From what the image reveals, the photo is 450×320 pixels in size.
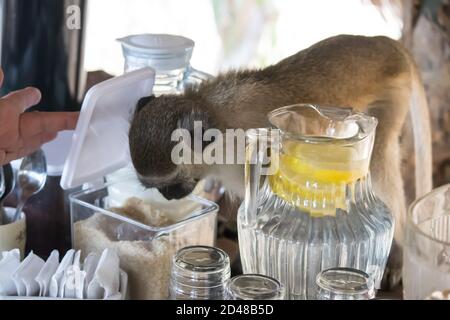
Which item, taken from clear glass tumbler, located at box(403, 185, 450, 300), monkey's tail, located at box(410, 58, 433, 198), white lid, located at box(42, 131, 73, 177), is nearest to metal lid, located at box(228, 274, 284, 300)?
clear glass tumbler, located at box(403, 185, 450, 300)

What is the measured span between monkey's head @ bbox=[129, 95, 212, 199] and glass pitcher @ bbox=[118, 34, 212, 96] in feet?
0.08

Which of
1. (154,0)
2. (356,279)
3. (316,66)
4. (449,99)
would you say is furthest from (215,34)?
(356,279)

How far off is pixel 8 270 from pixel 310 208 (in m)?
0.35

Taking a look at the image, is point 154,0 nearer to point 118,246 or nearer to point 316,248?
point 118,246

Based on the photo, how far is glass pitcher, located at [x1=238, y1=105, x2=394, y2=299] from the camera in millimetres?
769

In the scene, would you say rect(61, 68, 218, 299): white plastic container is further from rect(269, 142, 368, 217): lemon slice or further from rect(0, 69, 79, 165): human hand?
rect(269, 142, 368, 217): lemon slice

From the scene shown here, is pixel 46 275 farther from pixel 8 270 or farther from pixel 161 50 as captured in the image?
pixel 161 50

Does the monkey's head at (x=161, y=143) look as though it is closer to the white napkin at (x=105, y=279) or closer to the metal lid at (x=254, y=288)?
the white napkin at (x=105, y=279)

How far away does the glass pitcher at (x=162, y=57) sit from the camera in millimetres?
1043

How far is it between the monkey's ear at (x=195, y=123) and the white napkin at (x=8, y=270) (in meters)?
0.31

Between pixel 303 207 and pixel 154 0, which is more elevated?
pixel 154 0
